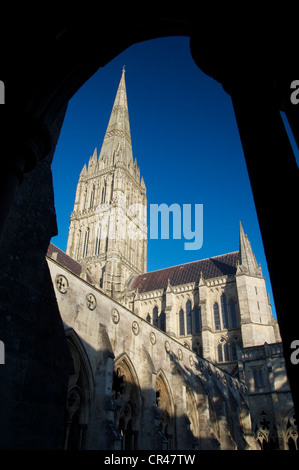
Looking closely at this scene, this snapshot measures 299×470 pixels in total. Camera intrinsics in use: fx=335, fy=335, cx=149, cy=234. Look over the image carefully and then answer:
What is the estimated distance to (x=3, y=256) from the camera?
208 inches

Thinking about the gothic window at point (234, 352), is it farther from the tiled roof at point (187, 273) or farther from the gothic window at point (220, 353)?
the tiled roof at point (187, 273)

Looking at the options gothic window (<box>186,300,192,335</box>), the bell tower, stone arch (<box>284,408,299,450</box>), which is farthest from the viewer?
the bell tower

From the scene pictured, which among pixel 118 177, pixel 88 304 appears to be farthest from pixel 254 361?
pixel 118 177

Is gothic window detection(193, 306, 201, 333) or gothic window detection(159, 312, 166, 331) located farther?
gothic window detection(159, 312, 166, 331)

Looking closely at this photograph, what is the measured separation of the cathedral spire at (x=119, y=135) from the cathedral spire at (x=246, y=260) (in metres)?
24.7

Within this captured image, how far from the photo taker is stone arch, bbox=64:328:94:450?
1139 cm

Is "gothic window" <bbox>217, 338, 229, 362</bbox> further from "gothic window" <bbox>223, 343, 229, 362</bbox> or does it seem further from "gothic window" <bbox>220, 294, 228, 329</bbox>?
"gothic window" <bbox>220, 294, 228, 329</bbox>

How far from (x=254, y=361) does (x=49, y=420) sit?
2647 cm

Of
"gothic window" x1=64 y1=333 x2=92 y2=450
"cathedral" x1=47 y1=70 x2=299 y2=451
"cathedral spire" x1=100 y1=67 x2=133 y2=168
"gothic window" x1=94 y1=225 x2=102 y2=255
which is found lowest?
"gothic window" x1=64 y1=333 x2=92 y2=450

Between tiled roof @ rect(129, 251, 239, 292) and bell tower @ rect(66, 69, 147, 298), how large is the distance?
2.69 metres

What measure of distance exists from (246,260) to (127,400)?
24187mm

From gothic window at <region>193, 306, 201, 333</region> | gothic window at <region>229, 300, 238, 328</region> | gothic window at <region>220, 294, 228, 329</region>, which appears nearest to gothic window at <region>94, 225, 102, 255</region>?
gothic window at <region>193, 306, 201, 333</region>

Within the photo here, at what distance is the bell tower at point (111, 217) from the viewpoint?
43.7 meters
